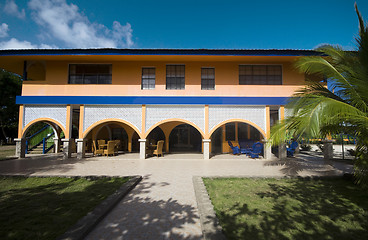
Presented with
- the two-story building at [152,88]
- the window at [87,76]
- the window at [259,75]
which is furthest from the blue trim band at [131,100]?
the window at [259,75]

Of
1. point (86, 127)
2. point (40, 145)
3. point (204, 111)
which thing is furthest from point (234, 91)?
point (40, 145)

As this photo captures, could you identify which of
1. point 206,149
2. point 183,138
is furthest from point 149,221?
point 183,138

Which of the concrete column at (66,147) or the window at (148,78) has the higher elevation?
the window at (148,78)

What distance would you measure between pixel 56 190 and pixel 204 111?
7.86 metres

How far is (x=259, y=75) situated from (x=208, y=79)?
348 centimetres

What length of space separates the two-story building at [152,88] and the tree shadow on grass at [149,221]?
6.49 meters

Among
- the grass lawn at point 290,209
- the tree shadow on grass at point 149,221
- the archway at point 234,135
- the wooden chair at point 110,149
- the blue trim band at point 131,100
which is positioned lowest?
the tree shadow on grass at point 149,221

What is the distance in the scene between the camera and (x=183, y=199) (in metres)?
4.25

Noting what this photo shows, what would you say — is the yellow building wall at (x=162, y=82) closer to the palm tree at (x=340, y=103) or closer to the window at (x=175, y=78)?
the window at (x=175, y=78)

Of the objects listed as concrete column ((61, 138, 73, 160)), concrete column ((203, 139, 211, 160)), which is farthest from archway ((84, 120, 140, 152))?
concrete column ((203, 139, 211, 160))

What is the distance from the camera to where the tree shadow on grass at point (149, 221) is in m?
2.82

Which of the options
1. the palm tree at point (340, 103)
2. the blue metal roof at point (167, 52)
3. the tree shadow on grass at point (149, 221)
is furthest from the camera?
the blue metal roof at point (167, 52)

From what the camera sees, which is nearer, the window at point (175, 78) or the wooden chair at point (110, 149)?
the wooden chair at point (110, 149)

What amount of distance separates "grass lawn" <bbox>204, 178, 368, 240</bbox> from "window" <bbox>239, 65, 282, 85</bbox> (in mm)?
7324
